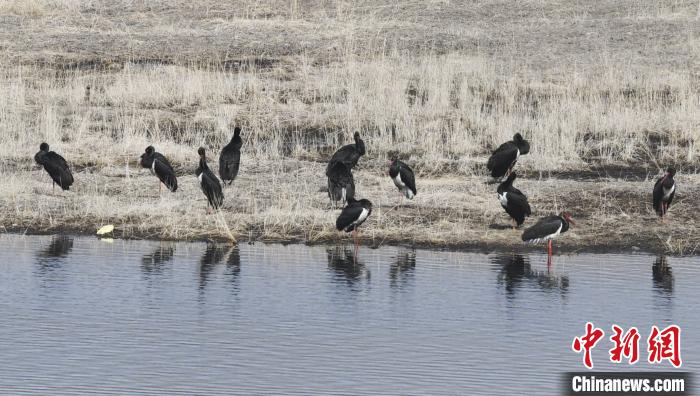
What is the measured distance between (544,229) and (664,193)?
91.6 inches

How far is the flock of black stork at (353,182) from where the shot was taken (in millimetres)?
16828

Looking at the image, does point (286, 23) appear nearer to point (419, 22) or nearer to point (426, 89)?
point (419, 22)

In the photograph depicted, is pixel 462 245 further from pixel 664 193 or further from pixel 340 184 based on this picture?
pixel 664 193

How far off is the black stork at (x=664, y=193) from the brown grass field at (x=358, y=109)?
0.95ft

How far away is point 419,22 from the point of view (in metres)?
34.4

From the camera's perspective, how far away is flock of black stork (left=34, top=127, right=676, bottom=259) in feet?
55.2

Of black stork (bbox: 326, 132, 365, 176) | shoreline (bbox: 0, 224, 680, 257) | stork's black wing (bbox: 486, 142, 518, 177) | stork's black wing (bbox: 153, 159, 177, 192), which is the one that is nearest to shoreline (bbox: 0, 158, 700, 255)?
shoreline (bbox: 0, 224, 680, 257)

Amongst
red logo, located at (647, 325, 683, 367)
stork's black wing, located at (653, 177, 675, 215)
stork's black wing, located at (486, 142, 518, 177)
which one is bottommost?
red logo, located at (647, 325, 683, 367)

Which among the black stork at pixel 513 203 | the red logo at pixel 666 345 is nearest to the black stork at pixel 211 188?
the black stork at pixel 513 203

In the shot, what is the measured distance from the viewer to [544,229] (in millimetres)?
16469

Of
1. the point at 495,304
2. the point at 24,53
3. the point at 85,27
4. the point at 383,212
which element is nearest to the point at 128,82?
the point at 24,53

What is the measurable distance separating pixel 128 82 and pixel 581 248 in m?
12.9

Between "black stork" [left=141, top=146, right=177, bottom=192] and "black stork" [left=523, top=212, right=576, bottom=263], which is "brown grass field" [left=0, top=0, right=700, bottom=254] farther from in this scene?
"black stork" [left=523, top=212, right=576, bottom=263]

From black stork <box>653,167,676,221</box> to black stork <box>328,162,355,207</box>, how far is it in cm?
406
